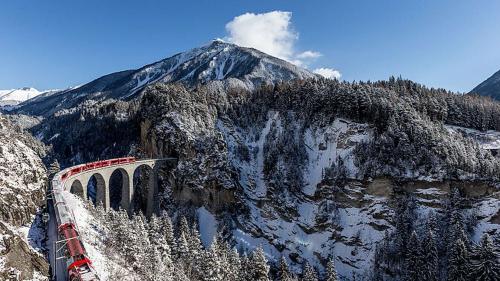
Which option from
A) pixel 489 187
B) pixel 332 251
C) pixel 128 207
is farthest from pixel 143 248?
pixel 489 187

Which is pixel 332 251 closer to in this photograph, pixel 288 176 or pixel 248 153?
pixel 288 176

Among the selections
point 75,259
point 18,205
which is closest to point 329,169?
point 75,259

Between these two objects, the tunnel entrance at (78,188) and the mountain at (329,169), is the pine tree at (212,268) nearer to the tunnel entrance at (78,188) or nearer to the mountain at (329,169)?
the mountain at (329,169)

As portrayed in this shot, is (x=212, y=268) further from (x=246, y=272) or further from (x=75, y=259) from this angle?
(x=75, y=259)

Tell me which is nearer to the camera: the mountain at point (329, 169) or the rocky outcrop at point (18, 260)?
the rocky outcrop at point (18, 260)

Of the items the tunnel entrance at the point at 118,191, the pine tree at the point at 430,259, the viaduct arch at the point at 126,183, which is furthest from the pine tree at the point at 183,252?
the pine tree at the point at 430,259

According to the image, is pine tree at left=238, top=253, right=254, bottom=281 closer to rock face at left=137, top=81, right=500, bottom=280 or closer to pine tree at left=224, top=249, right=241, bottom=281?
pine tree at left=224, top=249, right=241, bottom=281
